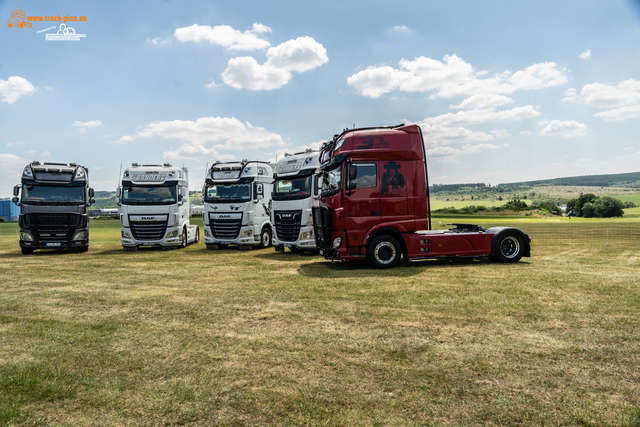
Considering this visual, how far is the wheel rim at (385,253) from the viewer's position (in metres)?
10.7

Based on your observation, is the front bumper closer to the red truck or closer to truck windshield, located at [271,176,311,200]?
truck windshield, located at [271,176,311,200]

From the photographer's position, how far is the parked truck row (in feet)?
34.4

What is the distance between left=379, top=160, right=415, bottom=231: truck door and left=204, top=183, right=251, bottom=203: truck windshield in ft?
24.9

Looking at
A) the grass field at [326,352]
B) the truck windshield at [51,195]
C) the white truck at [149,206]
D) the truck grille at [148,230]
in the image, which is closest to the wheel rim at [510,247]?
the grass field at [326,352]

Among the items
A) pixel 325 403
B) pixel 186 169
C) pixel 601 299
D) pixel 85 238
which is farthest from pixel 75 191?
pixel 601 299

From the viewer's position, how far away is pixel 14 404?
339 centimetres

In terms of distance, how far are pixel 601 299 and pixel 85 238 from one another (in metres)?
17.7

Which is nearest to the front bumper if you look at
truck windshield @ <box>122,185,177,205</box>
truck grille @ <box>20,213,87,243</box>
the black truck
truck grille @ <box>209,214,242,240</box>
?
truck windshield @ <box>122,185,177,205</box>

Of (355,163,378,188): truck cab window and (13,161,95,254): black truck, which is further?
(13,161,95,254): black truck

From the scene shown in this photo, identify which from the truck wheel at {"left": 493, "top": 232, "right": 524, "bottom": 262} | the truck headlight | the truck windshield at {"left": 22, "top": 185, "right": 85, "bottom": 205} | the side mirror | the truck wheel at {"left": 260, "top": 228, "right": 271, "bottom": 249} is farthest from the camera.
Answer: the truck wheel at {"left": 260, "top": 228, "right": 271, "bottom": 249}

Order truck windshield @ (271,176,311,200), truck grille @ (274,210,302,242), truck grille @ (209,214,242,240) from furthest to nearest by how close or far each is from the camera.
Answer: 1. truck grille @ (209,214,242,240)
2. truck windshield @ (271,176,311,200)
3. truck grille @ (274,210,302,242)

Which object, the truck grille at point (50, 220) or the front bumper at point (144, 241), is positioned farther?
the front bumper at point (144, 241)

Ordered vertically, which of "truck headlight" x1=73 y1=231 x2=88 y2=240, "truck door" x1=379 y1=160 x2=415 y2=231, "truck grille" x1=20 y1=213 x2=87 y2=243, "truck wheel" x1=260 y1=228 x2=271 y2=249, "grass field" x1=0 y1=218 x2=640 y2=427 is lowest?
"grass field" x1=0 y1=218 x2=640 y2=427

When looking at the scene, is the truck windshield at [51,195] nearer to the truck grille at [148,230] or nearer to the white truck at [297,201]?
the truck grille at [148,230]
